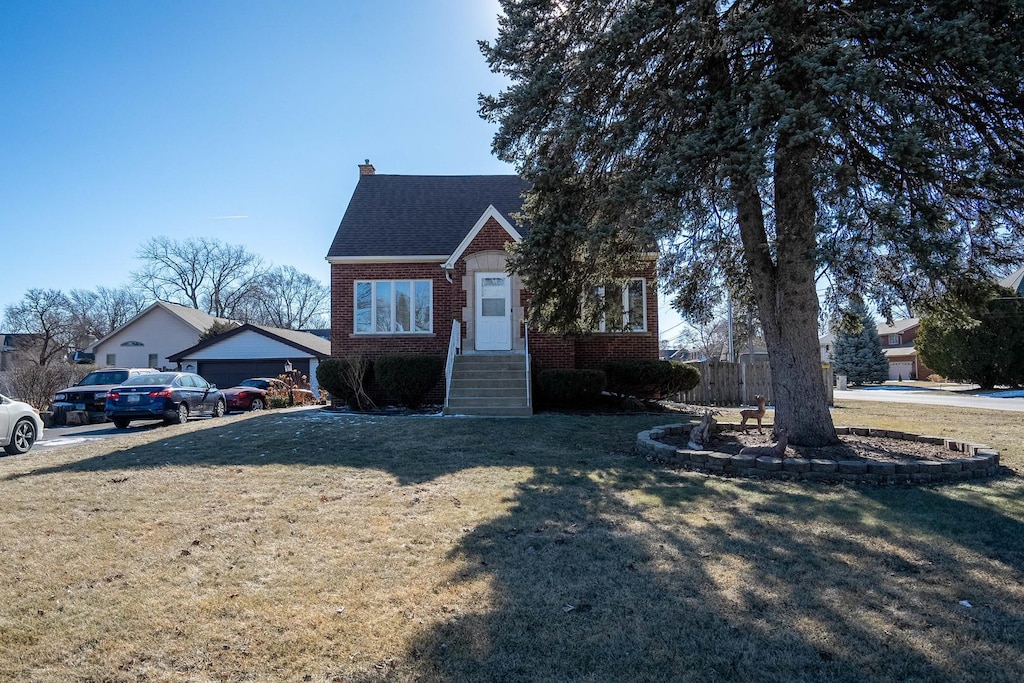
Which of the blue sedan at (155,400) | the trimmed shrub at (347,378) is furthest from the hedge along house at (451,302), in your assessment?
the blue sedan at (155,400)

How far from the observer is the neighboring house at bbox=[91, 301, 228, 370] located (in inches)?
1441

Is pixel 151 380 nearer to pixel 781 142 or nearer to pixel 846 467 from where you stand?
pixel 781 142

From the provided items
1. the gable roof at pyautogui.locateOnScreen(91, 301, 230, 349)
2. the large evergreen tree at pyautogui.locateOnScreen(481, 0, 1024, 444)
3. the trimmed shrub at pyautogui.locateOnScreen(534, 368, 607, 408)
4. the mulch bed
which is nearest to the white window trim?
the trimmed shrub at pyautogui.locateOnScreen(534, 368, 607, 408)

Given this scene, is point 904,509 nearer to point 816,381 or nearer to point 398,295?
point 816,381

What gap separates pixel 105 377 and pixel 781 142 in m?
18.9

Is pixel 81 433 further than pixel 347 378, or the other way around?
pixel 347 378

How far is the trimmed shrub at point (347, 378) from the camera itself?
47.2ft

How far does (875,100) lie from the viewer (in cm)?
623

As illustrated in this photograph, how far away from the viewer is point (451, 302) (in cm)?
1550

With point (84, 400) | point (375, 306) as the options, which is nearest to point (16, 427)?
point (84, 400)

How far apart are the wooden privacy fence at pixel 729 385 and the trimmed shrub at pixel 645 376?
4.22 m

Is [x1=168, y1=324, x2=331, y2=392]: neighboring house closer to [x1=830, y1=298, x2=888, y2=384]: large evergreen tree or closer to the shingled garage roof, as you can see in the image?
the shingled garage roof

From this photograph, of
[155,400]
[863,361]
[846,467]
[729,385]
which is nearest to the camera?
[846,467]

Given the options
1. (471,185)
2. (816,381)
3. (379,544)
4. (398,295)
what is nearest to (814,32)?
(816,381)
